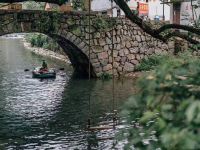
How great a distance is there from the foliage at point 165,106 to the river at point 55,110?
11985 mm

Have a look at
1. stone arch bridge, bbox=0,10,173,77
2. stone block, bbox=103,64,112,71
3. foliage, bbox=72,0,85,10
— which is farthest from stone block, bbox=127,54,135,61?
foliage, bbox=72,0,85,10

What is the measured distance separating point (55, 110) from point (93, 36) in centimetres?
1218

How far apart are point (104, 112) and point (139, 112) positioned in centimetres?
1826

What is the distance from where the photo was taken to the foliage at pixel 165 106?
353 centimetres

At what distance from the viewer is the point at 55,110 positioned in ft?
75.7

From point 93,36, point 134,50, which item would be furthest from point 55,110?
point 134,50

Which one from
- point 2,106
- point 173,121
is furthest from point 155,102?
point 2,106

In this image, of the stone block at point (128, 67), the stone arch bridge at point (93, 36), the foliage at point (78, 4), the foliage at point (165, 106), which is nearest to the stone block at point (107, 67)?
the stone arch bridge at point (93, 36)

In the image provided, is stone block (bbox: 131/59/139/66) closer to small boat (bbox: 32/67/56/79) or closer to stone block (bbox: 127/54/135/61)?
stone block (bbox: 127/54/135/61)

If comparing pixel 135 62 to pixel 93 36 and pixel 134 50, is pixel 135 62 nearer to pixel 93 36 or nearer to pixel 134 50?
pixel 134 50

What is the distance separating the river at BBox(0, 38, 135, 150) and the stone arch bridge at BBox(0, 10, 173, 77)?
2.14 metres

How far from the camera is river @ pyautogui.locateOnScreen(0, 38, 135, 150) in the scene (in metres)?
16.8

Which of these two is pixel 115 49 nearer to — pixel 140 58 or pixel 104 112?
pixel 140 58

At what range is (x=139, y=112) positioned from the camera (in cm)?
408
